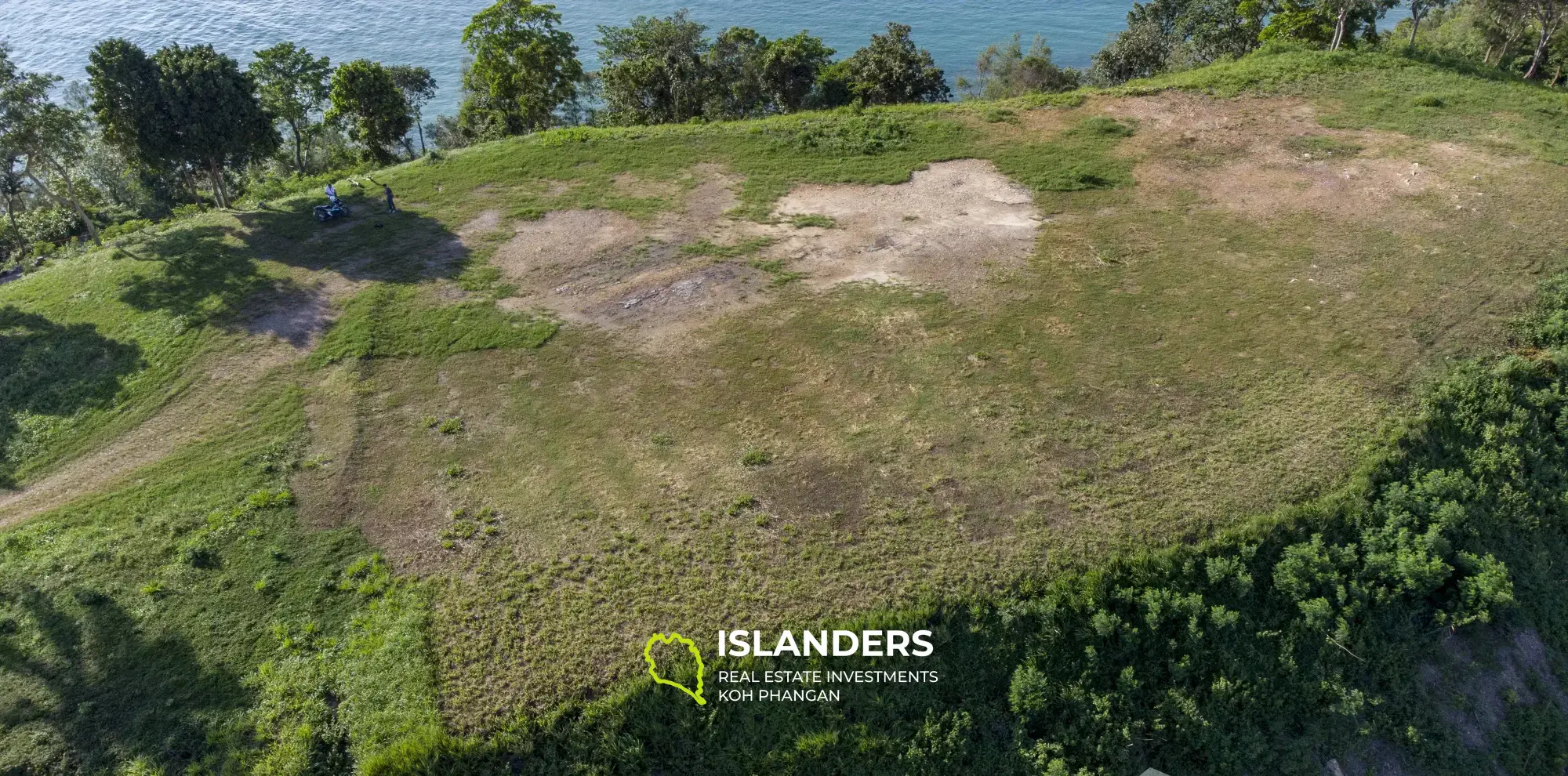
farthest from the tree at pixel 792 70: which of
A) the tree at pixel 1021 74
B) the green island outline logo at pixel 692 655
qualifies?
the green island outline logo at pixel 692 655

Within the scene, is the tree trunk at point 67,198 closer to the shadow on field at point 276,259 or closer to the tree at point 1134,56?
the shadow on field at point 276,259

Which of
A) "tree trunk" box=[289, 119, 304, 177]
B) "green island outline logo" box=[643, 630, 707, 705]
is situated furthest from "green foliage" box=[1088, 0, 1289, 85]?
"tree trunk" box=[289, 119, 304, 177]

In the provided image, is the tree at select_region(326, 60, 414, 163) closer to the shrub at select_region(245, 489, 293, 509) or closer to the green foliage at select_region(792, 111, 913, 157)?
the green foliage at select_region(792, 111, 913, 157)

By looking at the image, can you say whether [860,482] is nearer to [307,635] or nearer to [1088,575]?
[1088,575]

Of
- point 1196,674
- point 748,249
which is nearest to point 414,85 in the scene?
point 748,249

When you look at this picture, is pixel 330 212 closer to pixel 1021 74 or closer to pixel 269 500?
pixel 269 500

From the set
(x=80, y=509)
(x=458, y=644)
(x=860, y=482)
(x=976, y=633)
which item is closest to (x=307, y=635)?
(x=458, y=644)
